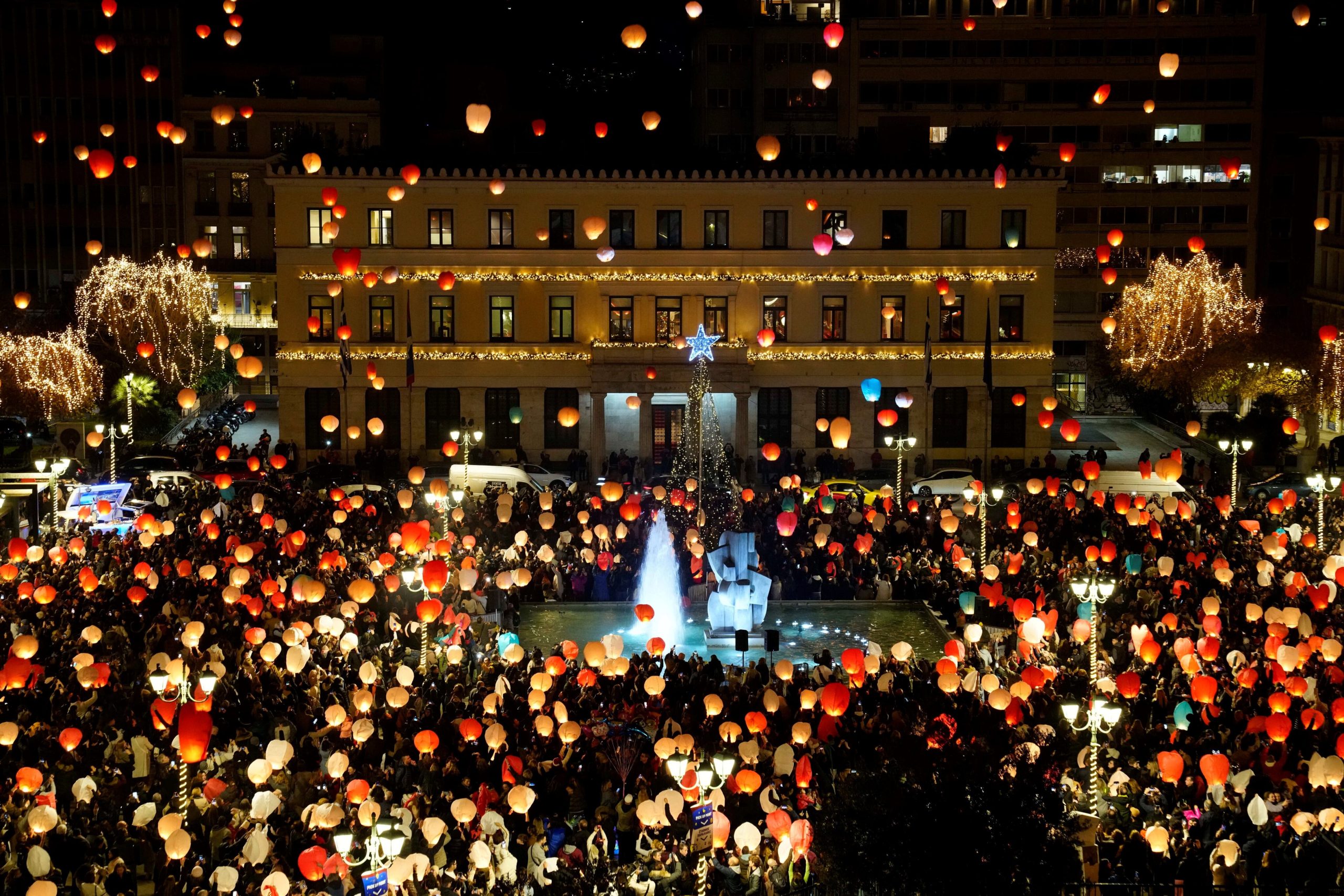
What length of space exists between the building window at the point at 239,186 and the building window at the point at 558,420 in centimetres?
3081

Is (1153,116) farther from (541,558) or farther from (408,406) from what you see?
(541,558)

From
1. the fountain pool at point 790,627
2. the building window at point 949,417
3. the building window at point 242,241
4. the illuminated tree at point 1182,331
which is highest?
the building window at point 242,241

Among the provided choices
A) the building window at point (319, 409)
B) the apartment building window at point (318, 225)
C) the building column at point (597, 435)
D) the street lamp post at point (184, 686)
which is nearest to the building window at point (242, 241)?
the apartment building window at point (318, 225)

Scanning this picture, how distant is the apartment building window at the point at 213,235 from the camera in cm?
7425

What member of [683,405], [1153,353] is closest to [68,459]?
[683,405]

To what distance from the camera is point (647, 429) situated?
49344 millimetres

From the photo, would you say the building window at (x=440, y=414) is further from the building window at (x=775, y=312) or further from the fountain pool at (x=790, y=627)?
the fountain pool at (x=790, y=627)

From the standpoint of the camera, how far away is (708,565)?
1309 inches

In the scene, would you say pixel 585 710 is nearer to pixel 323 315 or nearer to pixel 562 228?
pixel 562 228

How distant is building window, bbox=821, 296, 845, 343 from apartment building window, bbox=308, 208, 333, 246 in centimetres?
1426

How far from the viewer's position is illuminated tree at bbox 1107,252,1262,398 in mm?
56656

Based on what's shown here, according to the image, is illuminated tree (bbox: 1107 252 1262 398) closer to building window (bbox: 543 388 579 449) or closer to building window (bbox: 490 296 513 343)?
building window (bbox: 543 388 579 449)

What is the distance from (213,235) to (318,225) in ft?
A: 91.6

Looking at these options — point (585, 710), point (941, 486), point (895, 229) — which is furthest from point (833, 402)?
point (585, 710)
